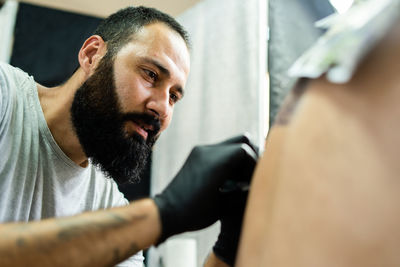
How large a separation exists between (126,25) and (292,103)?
901mm

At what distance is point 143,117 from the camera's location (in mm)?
1098

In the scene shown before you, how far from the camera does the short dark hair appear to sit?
3.90ft

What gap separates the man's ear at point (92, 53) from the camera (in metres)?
1.20

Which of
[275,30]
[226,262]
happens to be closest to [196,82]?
[275,30]

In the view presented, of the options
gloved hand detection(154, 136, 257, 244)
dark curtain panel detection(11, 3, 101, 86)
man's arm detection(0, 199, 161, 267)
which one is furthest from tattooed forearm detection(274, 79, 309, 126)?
dark curtain panel detection(11, 3, 101, 86)

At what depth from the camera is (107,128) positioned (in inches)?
43.8

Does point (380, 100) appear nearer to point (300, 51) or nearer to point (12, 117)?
point (12, 117)

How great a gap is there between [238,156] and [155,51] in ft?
2.04

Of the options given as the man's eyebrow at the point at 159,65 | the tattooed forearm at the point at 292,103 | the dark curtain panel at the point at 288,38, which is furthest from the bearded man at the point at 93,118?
the tattooed forearm at the point at 292,103

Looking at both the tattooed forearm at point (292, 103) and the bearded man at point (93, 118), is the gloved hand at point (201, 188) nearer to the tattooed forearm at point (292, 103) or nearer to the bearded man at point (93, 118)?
the tattooed forearm at point (292, 103)

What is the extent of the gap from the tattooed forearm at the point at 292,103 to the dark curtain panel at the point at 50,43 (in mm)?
1650

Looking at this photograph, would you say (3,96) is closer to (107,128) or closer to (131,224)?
(107,128)

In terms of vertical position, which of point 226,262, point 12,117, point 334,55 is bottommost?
point 226,262

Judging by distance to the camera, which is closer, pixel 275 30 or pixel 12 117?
pixel 12 117
